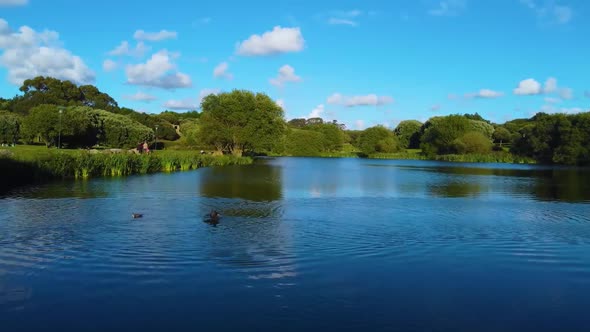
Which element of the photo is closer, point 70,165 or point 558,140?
point 70,165

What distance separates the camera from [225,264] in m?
8.60

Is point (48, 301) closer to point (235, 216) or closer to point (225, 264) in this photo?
point (225, 264)

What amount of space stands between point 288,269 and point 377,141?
108m

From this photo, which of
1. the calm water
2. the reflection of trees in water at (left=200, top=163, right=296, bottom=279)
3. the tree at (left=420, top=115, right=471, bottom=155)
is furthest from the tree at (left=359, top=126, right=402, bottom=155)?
the calm water

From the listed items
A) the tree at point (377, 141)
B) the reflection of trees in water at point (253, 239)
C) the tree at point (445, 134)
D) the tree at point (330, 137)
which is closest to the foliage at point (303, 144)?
the tree at point (330, 137)

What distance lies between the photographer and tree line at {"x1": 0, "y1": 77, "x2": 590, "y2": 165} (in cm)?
5919

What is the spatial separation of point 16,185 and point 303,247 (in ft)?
55.9

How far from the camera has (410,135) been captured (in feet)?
429

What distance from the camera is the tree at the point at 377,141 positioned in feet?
372

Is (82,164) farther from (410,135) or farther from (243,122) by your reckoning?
(410,135)

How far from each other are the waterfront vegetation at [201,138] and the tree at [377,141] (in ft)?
0.77

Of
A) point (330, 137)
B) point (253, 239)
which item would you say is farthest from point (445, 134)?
point (253, 239)

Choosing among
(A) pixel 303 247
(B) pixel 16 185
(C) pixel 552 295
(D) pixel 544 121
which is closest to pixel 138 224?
(A) pixel 303 247

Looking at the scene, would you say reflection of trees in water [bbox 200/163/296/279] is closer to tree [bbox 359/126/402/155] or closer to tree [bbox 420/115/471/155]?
tree [bbox 420/115/471/155]
